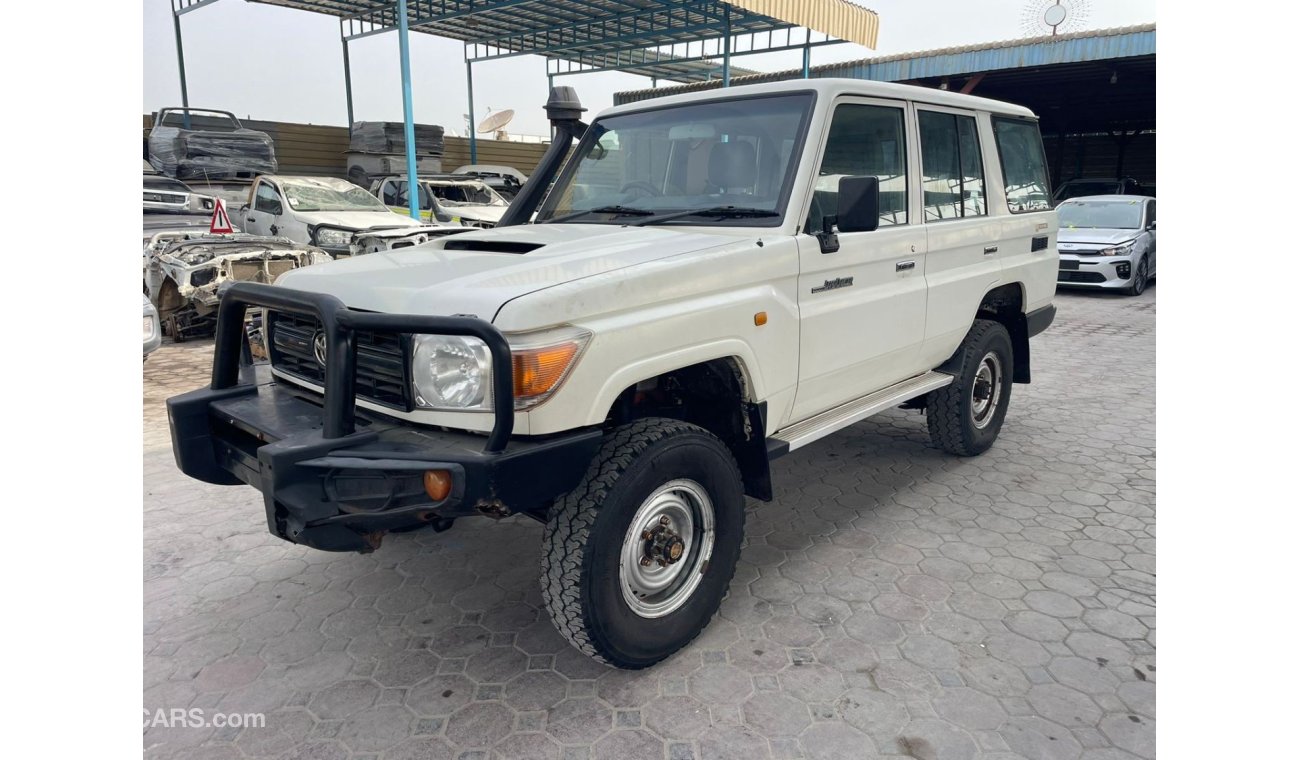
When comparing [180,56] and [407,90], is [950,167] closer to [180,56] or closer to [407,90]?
[407,90]

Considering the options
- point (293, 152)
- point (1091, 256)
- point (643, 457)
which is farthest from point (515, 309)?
point (293, 152)

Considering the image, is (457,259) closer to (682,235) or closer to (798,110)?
(682,235)

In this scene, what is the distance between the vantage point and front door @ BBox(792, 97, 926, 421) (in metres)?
3.43

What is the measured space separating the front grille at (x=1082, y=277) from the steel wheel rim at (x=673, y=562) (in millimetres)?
11512

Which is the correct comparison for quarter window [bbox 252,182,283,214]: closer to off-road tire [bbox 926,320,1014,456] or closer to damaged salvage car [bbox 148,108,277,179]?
damaged salvage car [bbox 148,108,277,179]

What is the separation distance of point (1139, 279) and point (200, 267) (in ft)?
43.6

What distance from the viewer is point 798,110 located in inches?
138

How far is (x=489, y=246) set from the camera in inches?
132

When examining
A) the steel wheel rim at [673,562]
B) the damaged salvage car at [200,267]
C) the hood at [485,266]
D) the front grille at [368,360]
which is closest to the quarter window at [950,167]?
the hood at [485,266]

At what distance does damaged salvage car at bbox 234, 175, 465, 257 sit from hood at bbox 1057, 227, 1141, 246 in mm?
9519

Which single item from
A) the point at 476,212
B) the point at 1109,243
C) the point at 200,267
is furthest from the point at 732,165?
the point at 476,212

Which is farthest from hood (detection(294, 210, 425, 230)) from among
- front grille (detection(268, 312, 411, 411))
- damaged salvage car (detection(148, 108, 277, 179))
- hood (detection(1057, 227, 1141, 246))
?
hood (detection(1057, 227, 1141, 246))

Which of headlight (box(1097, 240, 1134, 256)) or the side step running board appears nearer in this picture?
the side step running board

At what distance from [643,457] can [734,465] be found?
53 centimetres
